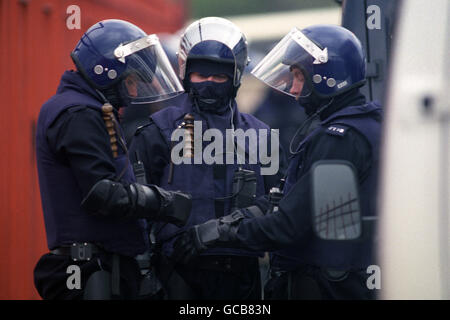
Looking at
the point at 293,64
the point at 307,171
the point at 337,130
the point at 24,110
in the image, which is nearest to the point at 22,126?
the point at 24,110

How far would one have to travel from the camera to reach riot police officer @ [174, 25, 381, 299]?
280cm

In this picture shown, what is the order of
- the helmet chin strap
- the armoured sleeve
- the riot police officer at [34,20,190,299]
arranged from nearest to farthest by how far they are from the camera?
the riot police officer at [34,20,190,299] → the helmet chin strap → the armoured sleeve

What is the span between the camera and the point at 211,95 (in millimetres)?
3391

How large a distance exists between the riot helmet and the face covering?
194mm

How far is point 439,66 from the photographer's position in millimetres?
2387

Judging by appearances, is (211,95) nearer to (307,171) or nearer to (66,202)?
(307,171)

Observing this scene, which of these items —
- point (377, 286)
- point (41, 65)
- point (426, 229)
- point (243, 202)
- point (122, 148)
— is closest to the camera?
point (426, 229)

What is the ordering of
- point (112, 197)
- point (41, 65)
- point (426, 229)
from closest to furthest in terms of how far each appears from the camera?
point (426, 229)
point (112, 197)
point (41, 65)

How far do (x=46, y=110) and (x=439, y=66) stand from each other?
156 centimetres

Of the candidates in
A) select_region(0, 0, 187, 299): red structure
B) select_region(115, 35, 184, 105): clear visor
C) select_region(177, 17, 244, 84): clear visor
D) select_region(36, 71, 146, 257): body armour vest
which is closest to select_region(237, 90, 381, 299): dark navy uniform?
select_region(36, 71, 146, 257): body armour vest

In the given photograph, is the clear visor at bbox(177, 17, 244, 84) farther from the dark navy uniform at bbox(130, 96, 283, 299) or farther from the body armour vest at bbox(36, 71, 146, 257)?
the body armour vest at bbox(36, 71, 146, 257)

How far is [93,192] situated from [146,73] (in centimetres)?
76

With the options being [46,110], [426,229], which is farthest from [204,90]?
[426,229]
